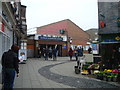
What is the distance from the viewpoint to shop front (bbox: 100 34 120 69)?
10752 mm

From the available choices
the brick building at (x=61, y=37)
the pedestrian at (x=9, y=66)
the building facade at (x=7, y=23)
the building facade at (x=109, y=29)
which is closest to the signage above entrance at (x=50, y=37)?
the brick building at (x=61, y=37)

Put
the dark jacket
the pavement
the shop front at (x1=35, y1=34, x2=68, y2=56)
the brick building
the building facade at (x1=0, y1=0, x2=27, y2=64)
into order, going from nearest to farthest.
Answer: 1. the dark jacket
2. the pavement
3. the building facade at (x1=0, y1=0, x2=27, y2=64)
4. the shop front at (x1=35, y1=34, x2=68, y2=56)
5. the brick building

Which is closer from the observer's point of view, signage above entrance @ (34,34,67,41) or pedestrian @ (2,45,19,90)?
pedestrian @ (2,45,19,90)

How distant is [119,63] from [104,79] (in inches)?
91.1

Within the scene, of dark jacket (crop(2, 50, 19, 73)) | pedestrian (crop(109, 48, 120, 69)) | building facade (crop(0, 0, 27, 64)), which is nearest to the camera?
dark jacket (crop(2, 50, 19, 73))

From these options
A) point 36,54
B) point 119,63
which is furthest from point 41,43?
point 119,63

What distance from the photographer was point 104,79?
8789 millimetres

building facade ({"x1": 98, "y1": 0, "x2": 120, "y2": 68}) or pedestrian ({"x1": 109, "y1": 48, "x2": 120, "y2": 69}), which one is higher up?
building facade ({"x1": 98, "y1": 0, "x2": 120, "y2": 68})

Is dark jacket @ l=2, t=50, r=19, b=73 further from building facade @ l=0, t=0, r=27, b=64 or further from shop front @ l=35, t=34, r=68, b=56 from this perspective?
shop front @ l=35, t=34, r=68, b=56

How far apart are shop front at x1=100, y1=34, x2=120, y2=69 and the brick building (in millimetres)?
18865

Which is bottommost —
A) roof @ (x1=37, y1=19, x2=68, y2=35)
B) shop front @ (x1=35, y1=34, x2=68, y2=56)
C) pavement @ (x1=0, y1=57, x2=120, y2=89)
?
pavement @ (x1=0, y1=57, x2=120, y2=89)

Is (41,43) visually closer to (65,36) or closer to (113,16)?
(65,36)

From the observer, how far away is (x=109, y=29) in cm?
1098

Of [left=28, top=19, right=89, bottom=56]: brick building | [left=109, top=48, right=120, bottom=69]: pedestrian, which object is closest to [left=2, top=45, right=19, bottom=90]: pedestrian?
[left=109, top=48, right=120, bottom=69]: pedestrian
